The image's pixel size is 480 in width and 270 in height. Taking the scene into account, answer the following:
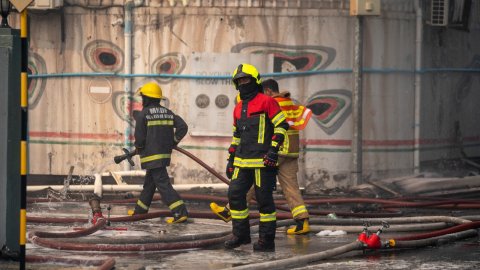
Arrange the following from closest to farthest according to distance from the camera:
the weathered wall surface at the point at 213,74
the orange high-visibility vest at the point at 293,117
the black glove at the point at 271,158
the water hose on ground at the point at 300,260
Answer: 1. the water hose on ground at the point at 300,260
2. the black glove at the point at 271,158
3. the orange high-visibility vest at the point at 293,117
4. the weathered wall surface at the point at 213,74

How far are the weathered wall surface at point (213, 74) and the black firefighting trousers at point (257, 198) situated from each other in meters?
6.57

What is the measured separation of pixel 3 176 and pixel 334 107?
28.2ft

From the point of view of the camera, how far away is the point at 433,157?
63.2 ft

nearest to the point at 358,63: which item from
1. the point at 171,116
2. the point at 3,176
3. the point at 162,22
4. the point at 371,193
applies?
the point at 371,193

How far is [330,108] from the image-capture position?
18.2 meters

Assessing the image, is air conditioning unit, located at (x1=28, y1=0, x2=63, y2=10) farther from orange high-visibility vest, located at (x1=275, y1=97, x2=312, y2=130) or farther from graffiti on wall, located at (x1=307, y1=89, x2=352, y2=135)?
orange high-visibility vest, located at (x1=275, y1=97, x2=312, y2=130)

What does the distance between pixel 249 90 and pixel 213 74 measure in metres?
6.66

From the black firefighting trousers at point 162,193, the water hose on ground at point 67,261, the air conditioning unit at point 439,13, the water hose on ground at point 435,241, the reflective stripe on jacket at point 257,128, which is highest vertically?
the air conditioning unit at point 439,13

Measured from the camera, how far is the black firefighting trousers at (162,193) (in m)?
13.7

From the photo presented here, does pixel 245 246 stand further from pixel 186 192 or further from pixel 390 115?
pixel 390 115

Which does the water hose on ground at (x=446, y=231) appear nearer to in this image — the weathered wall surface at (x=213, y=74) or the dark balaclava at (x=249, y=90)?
the dark balaclava at (x=249, y=90)

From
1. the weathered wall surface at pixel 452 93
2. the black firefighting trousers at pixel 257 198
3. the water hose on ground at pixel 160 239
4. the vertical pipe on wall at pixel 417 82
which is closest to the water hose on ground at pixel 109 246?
the water hose on ground at pixel 160 239

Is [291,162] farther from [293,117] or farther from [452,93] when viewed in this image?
[452,93]

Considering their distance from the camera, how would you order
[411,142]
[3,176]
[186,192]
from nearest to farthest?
[3,176], [186,192], [411,142]
